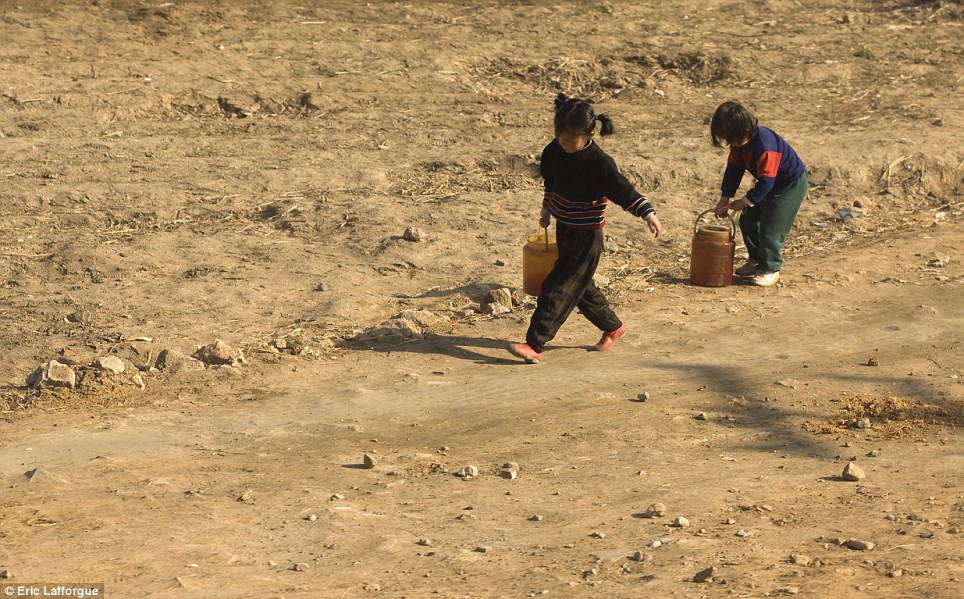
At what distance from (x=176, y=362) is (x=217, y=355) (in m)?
0.24

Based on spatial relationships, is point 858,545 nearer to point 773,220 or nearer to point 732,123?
point 732,123

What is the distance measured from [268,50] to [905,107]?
6.77 metres

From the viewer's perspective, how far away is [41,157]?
10.3 meters

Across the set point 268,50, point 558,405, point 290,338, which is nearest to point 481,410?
point 558,405

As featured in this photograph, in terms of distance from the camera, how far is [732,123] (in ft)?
25.6

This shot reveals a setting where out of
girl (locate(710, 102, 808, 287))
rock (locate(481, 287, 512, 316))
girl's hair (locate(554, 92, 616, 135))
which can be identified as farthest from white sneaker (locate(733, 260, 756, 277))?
girl's hair (locate(554, 92, 616, 135))

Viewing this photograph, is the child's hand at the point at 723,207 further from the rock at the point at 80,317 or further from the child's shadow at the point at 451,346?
the rock at the point at 80,317

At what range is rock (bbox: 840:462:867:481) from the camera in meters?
5.45

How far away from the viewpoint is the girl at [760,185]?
785 cm

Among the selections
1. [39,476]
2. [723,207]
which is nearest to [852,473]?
[723,207]

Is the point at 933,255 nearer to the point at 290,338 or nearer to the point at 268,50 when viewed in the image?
the point at 290,338

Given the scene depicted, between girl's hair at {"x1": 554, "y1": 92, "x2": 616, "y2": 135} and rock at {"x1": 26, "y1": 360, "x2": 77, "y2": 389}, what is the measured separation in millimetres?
3029

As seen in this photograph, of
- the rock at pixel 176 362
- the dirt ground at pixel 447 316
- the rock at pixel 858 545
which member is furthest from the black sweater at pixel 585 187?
the rock at pixel 858 545

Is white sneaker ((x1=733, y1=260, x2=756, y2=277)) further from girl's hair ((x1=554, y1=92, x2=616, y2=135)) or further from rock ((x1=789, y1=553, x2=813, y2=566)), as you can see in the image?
rock ((x1=789, y1=553, x2=813, y2=566))
